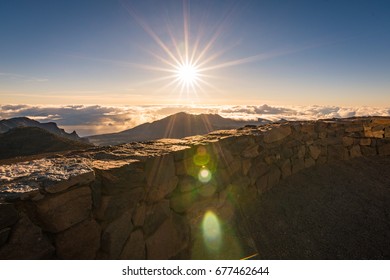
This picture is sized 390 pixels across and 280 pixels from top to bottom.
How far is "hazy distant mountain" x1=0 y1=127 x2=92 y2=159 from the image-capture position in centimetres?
1912

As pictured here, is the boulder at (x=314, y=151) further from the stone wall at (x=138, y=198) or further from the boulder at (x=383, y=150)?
the boulder at (x=383, y=150)

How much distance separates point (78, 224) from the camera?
2857 millimetres

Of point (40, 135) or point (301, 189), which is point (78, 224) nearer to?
point (301, 189)

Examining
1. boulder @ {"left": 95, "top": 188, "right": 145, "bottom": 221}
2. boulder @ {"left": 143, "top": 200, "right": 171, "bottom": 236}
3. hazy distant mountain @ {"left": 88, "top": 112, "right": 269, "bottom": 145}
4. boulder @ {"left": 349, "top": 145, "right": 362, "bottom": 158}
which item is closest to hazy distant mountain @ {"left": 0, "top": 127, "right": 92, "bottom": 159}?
boulder @ {"left": 143, "top": 200, "right": 171, "bottom": 236}

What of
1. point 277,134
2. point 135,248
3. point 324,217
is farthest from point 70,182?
point 277,134

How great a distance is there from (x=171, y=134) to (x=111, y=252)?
93798 mm

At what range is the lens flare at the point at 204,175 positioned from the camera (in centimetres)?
453

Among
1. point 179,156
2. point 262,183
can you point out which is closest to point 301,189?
point 262,183

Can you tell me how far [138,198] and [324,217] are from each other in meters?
4.10

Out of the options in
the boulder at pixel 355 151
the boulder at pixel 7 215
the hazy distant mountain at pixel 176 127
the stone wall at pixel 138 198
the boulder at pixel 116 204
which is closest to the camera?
the boulder at pixel 7 215

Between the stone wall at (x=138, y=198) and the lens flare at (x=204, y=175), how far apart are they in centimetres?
2

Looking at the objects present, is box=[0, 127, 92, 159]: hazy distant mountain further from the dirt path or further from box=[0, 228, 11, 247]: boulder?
box=[0, 228, 11, 247]: boulder

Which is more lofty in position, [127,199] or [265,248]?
[127,199]

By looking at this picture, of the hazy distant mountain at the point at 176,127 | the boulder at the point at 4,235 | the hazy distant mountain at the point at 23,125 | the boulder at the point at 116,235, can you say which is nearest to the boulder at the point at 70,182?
the boulder at the point at 4,235
